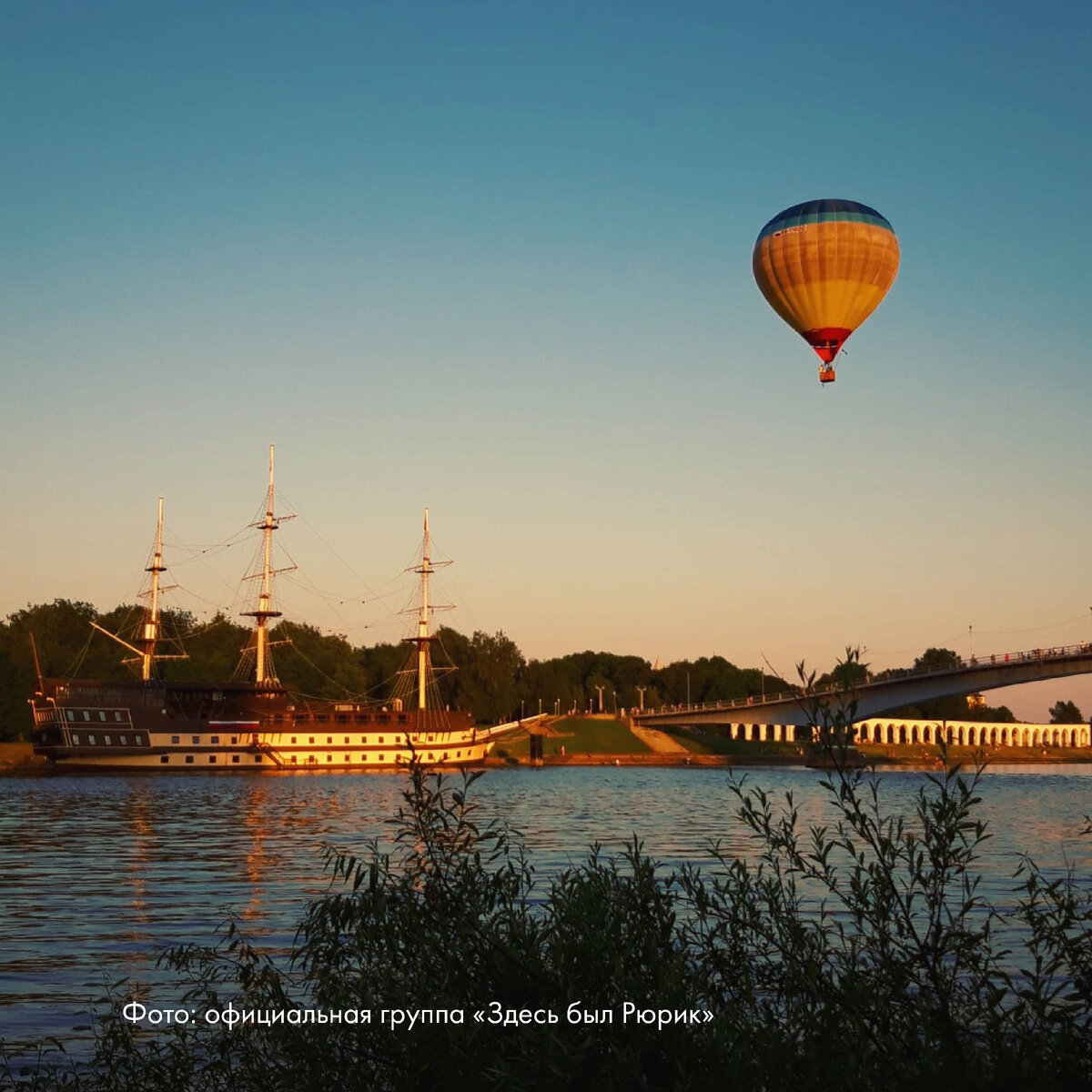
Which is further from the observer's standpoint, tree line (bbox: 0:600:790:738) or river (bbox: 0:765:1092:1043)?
tree line (bbox: 0:600:790:738)

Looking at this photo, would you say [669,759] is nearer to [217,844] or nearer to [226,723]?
[226,723]

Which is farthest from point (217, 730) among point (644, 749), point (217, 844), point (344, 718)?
point (217, 844)

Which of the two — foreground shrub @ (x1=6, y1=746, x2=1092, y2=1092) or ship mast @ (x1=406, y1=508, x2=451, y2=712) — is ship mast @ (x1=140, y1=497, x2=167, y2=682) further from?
foreground shrub @ (x1=6, y1=746, x2=1092, y2=1092)

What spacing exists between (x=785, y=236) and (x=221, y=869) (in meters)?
26.2

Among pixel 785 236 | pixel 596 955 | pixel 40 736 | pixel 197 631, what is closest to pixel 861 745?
pixel 197 631

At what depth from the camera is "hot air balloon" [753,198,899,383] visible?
135ft

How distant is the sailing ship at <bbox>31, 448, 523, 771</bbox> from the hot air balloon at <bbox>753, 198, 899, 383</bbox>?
47.3 metres

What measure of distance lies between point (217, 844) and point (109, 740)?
5369cm

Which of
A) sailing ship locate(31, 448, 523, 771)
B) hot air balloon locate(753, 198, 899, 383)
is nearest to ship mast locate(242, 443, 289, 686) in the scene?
sailing ship locate(31, 448, 523, 771)

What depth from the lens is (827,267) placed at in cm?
4134

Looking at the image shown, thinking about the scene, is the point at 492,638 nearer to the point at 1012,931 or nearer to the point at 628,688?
the point at 628,688

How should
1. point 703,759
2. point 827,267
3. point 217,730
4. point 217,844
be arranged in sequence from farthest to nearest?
point 703,759 → point 217,730 → point 827,267 → point 217,844

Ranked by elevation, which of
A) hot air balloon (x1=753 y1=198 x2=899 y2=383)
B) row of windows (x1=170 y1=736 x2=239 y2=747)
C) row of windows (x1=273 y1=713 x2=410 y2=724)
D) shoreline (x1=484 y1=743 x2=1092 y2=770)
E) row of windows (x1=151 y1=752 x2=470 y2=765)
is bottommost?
shoreline (x1=484 y1=743 x2=1092 y2=770)

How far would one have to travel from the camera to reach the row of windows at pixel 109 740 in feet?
286
